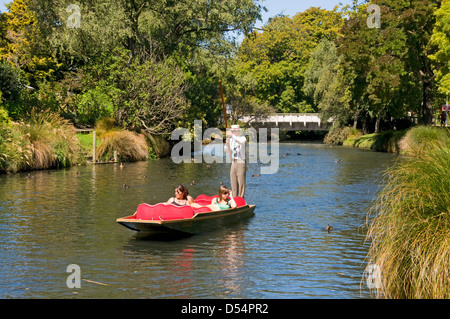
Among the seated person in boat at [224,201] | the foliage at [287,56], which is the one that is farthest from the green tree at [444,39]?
the foliage at [287,56]

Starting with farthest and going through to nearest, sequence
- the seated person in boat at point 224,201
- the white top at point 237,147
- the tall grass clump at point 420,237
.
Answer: the white top at point 237,147 → the seated person in boat at point 224,201 → the tall grass clump at point 420,237

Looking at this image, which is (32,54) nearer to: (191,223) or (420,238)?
(191,223)

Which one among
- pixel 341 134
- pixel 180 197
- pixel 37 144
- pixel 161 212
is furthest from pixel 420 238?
pixel 341 134

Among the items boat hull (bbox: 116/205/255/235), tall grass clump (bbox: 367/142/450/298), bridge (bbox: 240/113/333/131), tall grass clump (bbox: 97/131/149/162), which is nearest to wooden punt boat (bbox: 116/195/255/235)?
boat hull (bbox: 116/205/255/235)

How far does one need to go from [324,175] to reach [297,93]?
66.4 meters

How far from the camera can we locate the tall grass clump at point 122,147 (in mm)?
40031

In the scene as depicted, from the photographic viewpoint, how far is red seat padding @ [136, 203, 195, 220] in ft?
50.7

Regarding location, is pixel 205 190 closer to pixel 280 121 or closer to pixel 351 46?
pixel 351 46

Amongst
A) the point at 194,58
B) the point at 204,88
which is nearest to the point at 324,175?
the point at 194,58

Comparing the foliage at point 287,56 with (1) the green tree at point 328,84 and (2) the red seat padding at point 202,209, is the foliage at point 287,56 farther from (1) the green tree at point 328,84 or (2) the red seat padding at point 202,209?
(2) the red seat padding at point 202,209

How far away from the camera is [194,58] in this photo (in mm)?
48281

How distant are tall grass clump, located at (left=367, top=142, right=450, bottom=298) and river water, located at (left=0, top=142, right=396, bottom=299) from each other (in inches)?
50.2

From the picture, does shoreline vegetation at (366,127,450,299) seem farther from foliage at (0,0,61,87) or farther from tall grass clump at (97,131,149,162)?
foliage at (0,0,61,87)

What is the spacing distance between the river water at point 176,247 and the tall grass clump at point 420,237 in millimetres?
1276
